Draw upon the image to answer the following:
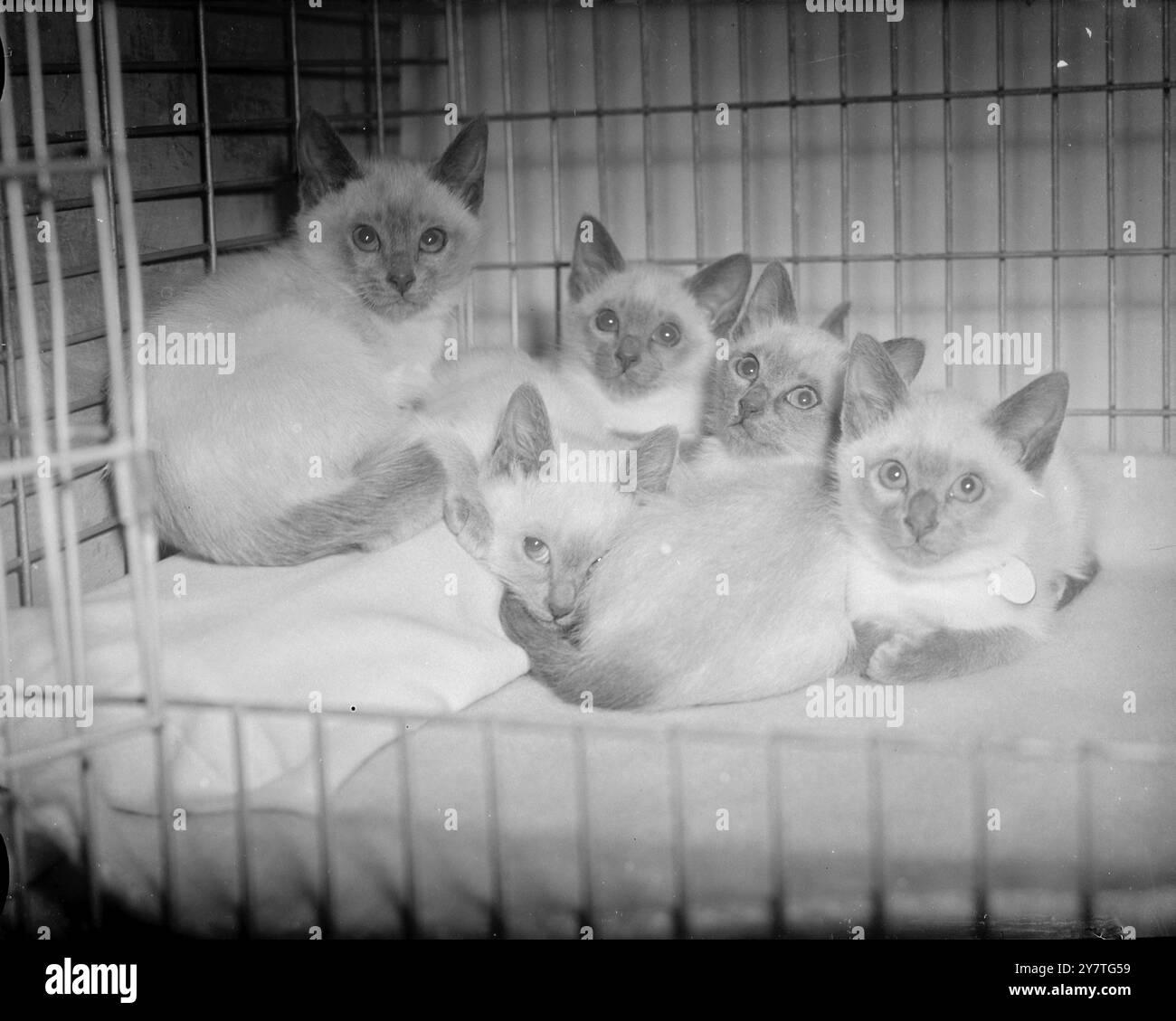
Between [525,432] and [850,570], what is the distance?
436mm

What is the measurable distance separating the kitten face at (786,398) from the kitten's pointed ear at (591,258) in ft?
0.94

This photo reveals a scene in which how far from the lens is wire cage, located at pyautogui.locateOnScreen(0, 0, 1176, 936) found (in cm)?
115

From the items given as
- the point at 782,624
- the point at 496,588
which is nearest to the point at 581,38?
the point at 496,588

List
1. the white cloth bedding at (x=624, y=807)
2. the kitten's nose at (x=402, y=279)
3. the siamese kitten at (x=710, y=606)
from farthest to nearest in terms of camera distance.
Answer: the kitten's nose at (x=402, y=279), the siamese kitten at (x=710, y=606), the white cloth bedding at (x=624, y=807)

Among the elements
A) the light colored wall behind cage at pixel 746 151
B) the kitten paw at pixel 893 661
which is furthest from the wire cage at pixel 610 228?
the kitten paw at pixel 893 661

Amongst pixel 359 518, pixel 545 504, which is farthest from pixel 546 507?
pixel 359 518

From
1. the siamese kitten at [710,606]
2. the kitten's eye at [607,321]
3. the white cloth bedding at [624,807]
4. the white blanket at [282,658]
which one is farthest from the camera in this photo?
the kitten's eye at [607,321]

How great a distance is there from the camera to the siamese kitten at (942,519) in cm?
142

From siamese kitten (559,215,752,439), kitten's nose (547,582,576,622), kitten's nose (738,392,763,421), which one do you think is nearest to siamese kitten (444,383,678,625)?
kitten's nose (547,582,576,622)

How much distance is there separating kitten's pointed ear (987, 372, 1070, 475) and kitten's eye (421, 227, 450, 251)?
842 millimetres

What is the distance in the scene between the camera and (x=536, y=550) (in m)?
1.57

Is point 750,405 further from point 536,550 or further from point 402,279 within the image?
point 402,279

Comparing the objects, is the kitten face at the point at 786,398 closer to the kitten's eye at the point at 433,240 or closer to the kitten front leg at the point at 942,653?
the kitten front leg at the point at 942,653
